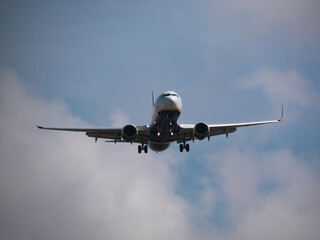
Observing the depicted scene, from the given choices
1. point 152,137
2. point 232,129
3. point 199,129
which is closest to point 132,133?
point 152,137

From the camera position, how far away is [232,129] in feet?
149

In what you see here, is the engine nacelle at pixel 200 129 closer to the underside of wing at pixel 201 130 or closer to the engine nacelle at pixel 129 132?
the underside of wing at pixel 201 130

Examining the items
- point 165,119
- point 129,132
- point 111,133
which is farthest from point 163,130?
point 111,133

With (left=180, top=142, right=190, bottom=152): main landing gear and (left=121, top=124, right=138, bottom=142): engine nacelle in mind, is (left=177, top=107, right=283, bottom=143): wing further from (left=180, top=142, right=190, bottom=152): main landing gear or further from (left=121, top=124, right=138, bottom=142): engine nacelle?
(left=121, top=124, right=138, bottom=142): engine nacelle

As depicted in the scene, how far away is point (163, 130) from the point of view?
4000 centimetres

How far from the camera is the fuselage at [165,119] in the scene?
124ft

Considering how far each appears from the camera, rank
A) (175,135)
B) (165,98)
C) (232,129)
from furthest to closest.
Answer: (232,129) < (175,135) < (165,98)

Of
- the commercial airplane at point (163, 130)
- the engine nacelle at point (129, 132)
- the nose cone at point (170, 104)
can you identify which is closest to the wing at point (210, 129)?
the commercial airplane at point (163, 130)

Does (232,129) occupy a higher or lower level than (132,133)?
higher

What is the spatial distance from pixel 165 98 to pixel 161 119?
1.95 m

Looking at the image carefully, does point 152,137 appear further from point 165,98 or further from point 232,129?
point 232,129

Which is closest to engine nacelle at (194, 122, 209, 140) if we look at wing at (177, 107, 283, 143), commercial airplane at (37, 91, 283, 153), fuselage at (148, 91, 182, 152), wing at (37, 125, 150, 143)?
commercial airplane at (37, 91, 283, 153)

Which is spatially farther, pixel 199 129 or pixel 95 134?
pixel 95 134

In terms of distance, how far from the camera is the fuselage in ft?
124
